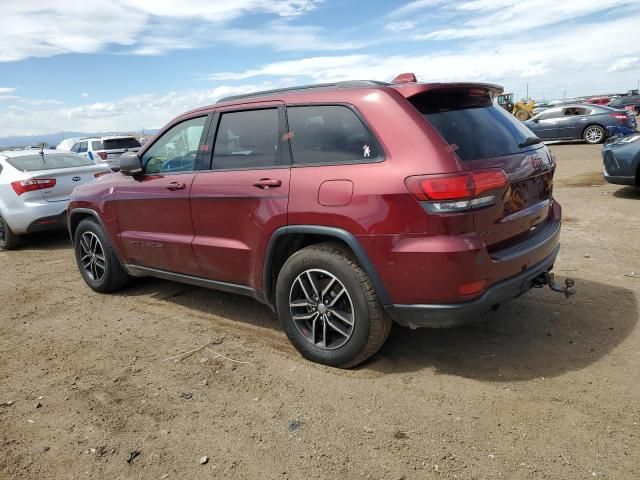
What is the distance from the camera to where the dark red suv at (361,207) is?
2812 millimetres

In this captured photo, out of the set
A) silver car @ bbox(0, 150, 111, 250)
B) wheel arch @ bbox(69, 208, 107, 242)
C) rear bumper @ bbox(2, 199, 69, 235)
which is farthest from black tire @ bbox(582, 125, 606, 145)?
wheel arch @ bbox(69, 208, 107, 242)

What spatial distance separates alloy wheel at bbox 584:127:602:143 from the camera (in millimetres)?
17672

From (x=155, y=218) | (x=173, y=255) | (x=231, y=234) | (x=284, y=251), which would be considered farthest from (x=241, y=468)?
(x=155, y=218)

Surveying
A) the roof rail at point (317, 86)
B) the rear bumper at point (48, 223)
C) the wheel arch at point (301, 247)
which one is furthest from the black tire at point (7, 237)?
the wheel arch at point (301, 247)

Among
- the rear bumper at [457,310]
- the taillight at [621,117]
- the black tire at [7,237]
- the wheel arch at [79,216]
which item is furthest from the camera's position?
the taillight at [621,117]

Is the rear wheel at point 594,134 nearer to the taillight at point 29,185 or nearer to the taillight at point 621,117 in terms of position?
the taillight at point 621,117

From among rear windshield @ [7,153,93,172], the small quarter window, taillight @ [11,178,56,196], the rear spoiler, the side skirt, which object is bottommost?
the side skirt

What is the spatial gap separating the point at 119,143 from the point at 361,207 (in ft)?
54.6

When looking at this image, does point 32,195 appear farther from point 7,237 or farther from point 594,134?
point 594,134

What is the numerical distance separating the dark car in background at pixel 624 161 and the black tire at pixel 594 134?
10435 millimetres

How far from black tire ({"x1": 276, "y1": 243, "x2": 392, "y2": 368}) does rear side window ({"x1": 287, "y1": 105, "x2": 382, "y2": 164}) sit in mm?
566

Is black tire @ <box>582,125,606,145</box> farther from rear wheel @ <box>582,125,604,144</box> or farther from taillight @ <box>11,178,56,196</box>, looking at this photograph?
taillight @ <box>11,178,56,196</box>

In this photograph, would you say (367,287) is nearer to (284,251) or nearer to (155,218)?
(284,251)

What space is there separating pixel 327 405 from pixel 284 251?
3.55 feet
